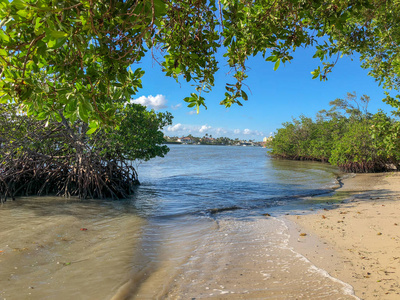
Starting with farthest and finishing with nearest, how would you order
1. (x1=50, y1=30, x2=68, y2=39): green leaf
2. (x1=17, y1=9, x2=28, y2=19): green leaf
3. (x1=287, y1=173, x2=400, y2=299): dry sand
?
(x1=287, y1=173, x2=400, y2=299): dry sand, (x1=17, y1=9, x2=28, y2=19): green leaf, (x1=50, y1=30, x2=68, y2=39): green leaf

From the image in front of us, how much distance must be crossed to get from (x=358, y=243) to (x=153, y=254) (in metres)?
3.57

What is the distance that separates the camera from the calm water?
3.45m

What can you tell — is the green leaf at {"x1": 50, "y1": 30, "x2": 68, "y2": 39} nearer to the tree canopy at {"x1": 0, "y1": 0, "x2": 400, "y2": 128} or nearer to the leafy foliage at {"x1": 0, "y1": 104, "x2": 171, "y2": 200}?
the tree canopy at {"x1": 0, "y1": 0, "x2": 400, "y2": 128}

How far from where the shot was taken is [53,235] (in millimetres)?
5820

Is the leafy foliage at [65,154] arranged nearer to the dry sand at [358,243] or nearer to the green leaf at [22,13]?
the dry sand at [358,243]

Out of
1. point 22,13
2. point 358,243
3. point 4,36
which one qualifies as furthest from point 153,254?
point 22,13

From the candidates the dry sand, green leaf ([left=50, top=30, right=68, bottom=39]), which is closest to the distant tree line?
the dry sand

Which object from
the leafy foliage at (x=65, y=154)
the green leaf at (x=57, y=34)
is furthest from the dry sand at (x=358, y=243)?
the leafy foliage at (x=65, y=154)

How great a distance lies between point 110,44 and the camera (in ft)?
6.18

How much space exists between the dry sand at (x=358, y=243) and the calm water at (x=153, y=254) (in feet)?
0.86

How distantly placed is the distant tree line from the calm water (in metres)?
3.30

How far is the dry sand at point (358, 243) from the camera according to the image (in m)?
3.37

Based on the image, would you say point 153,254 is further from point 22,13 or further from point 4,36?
point 22,13

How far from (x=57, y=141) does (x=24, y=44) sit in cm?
984
